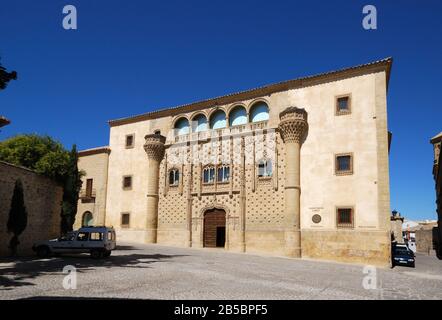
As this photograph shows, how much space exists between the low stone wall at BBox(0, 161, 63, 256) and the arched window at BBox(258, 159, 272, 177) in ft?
43.6

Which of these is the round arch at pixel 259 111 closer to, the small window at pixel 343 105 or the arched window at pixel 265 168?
the arched window at pixel 265 168

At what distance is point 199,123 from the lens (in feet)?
96.4

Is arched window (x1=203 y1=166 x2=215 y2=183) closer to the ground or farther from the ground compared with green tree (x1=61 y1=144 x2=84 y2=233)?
farther from the ground

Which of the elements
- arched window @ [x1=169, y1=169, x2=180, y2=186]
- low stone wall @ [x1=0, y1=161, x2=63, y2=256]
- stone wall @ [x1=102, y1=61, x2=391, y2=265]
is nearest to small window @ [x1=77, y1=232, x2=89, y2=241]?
low stone wall @ [x1=0, y1=161, x2=63, y2=256]

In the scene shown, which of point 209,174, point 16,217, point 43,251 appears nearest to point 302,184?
point 209,174

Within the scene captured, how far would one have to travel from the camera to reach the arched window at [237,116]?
2716 centimetres

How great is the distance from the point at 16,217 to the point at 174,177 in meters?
13.2

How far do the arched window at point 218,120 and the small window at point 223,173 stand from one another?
3472 millimetres

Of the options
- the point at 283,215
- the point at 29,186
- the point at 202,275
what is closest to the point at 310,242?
the point at 283,215

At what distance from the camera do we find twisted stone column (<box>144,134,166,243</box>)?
94.8ft

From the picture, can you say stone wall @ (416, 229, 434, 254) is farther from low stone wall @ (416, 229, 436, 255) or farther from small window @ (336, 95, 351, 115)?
small window @ (336, 95, 351, 115)

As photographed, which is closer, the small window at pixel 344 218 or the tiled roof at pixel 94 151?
the small window at pixel 344 218

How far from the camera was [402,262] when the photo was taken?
21.5 meters

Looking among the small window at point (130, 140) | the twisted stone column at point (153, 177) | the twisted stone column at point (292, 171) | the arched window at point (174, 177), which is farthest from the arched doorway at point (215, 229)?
the small window at point (130, 140)
